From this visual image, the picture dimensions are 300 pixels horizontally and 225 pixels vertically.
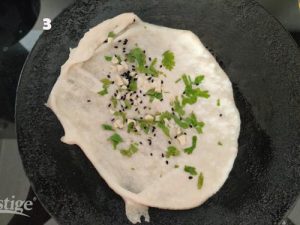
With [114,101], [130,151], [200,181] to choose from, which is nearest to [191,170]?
[200,181]

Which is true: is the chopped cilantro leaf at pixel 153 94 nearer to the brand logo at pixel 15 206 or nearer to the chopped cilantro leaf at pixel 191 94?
the chopped cilantro leaf at pixel 191 94

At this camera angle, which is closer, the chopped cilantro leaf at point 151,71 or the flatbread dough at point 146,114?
the flatbread dough at point 146,114

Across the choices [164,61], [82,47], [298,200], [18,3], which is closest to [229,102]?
[164,61]

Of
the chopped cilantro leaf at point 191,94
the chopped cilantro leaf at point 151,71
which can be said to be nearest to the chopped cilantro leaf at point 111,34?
the chopped cilantro leaf at point 151,71

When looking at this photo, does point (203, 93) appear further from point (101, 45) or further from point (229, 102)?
point (101, 45)

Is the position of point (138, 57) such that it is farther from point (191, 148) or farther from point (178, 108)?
point (191, 148)

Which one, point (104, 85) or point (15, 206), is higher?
point (104, 85)

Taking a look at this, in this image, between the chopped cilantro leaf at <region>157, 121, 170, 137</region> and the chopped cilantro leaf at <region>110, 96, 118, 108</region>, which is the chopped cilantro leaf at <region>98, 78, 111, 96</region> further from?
the chopped cilantro leaf at <region>157, 121, 170, 137</region>
